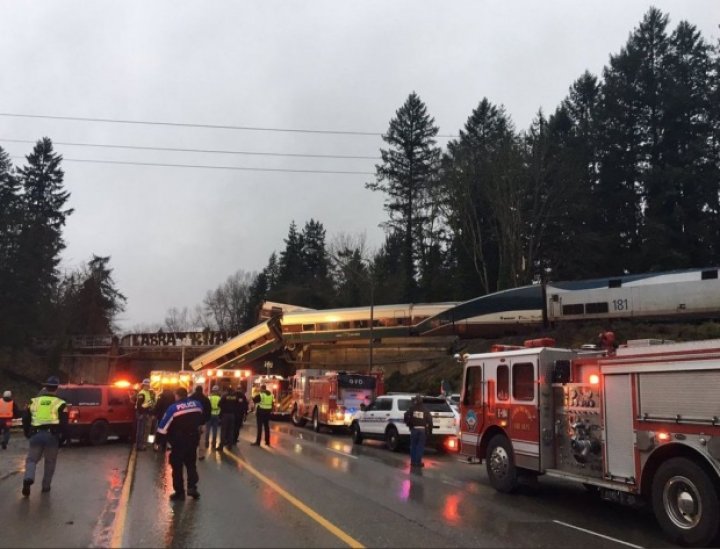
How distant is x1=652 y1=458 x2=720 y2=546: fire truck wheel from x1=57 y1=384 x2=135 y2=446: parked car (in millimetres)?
15457

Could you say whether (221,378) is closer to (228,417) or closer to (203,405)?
(228,417)

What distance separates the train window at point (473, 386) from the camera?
1280 cm

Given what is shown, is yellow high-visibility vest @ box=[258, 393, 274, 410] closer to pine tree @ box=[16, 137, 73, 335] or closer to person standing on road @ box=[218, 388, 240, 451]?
person standing on road @ box=[218, 388, 240, 451]

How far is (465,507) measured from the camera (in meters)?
9.87

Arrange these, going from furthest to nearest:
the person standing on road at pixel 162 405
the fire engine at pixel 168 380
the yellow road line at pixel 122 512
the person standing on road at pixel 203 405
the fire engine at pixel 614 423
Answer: the fire engine at pixel 168 380 → the person standing on road at pixel 162 405 → the person standing on road at pixel 203 405 → the fire engine at pixel 614 423 → the yellow road line at pixel 122 512

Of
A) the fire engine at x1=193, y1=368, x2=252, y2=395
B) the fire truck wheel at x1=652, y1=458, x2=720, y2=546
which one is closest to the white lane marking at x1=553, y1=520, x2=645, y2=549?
the fire truck wheel at x1=652, y1=458, x2=720, y2=546

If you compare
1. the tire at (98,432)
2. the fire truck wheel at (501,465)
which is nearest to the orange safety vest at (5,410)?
the tire at (98,432)

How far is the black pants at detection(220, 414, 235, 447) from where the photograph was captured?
17656 mm

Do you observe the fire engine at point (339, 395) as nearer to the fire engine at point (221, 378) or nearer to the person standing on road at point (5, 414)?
the fire engine at point (221, 378)

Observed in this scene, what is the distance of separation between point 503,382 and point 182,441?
585 centimetres

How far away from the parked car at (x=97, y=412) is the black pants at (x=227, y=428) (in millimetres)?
3382

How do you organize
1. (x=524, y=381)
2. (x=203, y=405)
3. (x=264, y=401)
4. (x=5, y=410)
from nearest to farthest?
(x=203, y=405) < (x=524, y=381) < (x=5, y=410) < (x=264, y=401)

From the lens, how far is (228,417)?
1792 centimetres

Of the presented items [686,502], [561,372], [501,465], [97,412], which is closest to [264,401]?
[97,412]
